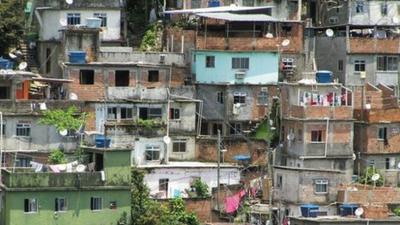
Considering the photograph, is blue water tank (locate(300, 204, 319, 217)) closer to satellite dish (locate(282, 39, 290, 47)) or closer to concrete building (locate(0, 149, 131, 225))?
concrete building (locate(0, 149, 131, 225))

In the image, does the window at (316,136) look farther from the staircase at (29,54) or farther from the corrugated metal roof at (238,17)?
the staircase at (29,54)

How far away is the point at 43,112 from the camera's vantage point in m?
73.8

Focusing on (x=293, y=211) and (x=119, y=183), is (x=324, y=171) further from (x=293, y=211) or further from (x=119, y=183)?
(x=119, y=183)

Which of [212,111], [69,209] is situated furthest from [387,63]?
[69,209]

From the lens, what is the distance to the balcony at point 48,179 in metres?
69.1

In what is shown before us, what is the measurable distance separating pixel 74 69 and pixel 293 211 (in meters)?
9.80

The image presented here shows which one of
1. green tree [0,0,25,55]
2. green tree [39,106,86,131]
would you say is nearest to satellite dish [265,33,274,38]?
green tree [39,106,86,131]

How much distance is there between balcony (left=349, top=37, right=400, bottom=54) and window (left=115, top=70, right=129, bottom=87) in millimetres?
9496

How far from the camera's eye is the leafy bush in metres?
72.2

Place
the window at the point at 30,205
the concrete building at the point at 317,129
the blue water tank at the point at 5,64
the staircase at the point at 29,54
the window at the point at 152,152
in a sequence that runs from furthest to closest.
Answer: the staircase at the point at 29,54
the blue water tank at the point at 5,64
the concrete building at the point at 317,129
the window at the point at 152,152
the window at the point at 30,205

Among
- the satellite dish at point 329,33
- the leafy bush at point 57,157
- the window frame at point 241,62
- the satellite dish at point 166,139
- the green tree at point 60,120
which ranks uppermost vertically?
the satellite dish at point 329,33

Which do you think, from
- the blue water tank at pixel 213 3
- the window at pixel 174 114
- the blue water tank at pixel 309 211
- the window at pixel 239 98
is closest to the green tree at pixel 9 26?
the window at pixel 174 114

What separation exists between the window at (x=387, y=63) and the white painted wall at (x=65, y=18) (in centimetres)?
1023

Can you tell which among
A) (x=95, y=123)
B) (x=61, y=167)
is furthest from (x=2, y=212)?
(x=95, y=123)
